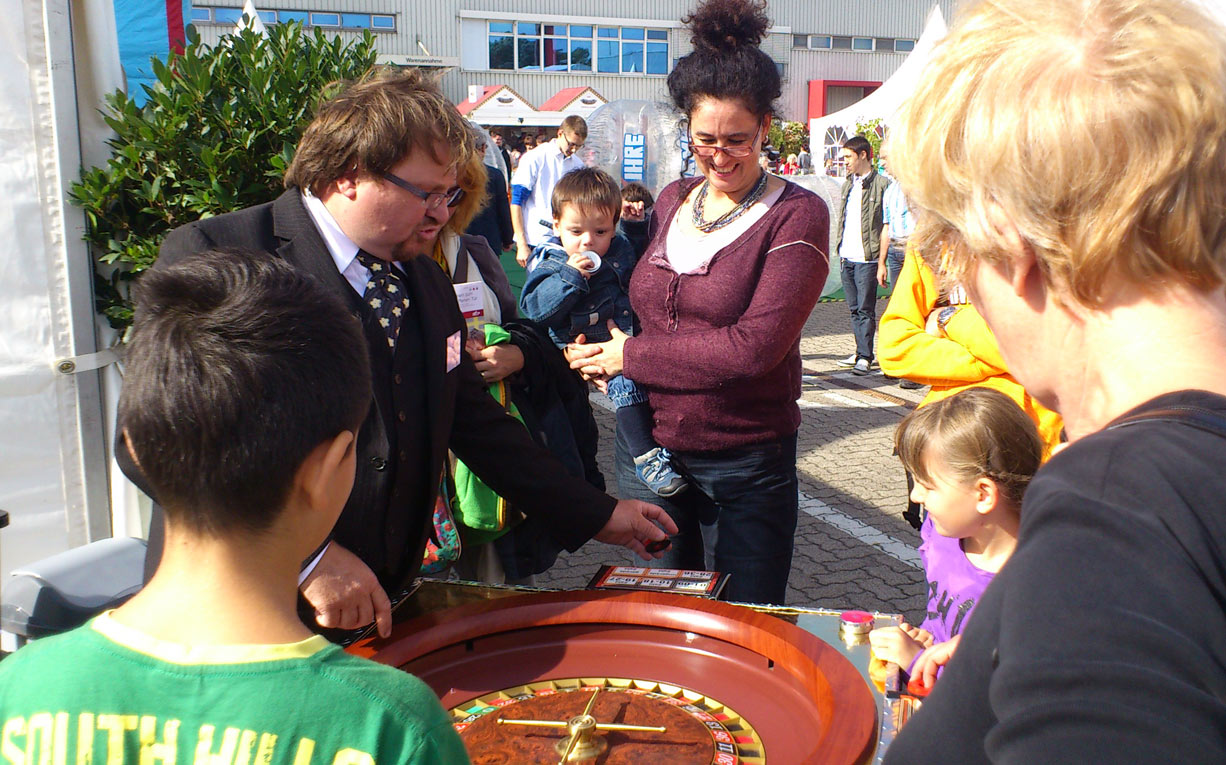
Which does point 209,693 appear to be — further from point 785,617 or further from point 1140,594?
point 785,617

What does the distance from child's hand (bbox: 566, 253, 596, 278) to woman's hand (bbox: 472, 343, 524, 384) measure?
52 centimetres

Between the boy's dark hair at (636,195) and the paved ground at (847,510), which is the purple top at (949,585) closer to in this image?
the paved ground at (847,510)

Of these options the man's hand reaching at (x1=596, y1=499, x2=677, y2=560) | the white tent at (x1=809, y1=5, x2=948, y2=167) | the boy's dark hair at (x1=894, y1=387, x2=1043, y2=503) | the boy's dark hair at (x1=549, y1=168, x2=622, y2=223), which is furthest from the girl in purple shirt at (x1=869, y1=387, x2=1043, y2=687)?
the white tent at (x1=809, y1=5, x2=948, y2=167)

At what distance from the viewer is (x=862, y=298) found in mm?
8250

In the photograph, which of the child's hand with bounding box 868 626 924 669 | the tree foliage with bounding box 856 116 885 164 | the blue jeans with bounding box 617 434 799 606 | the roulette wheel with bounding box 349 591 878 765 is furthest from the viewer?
the tree foliage with bounding box 856 116 885 164

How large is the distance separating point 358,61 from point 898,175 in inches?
116

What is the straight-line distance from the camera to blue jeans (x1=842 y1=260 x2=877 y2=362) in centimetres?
814

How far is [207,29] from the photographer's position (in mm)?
29125

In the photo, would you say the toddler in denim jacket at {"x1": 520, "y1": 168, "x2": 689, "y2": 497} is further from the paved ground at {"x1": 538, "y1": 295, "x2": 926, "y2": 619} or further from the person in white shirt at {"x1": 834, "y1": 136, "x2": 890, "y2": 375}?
the person in white shirt at {"x1": 834, "y1": 136, "x2": 890, "y2": 375}

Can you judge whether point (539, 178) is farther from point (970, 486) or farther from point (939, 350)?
point (970, 486)

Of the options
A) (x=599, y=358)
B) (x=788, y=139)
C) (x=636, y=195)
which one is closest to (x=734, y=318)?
(x=599, y=358)

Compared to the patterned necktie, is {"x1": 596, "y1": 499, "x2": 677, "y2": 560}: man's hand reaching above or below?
below

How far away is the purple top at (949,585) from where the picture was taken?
194cm

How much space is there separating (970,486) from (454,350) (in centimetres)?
Result: 109
